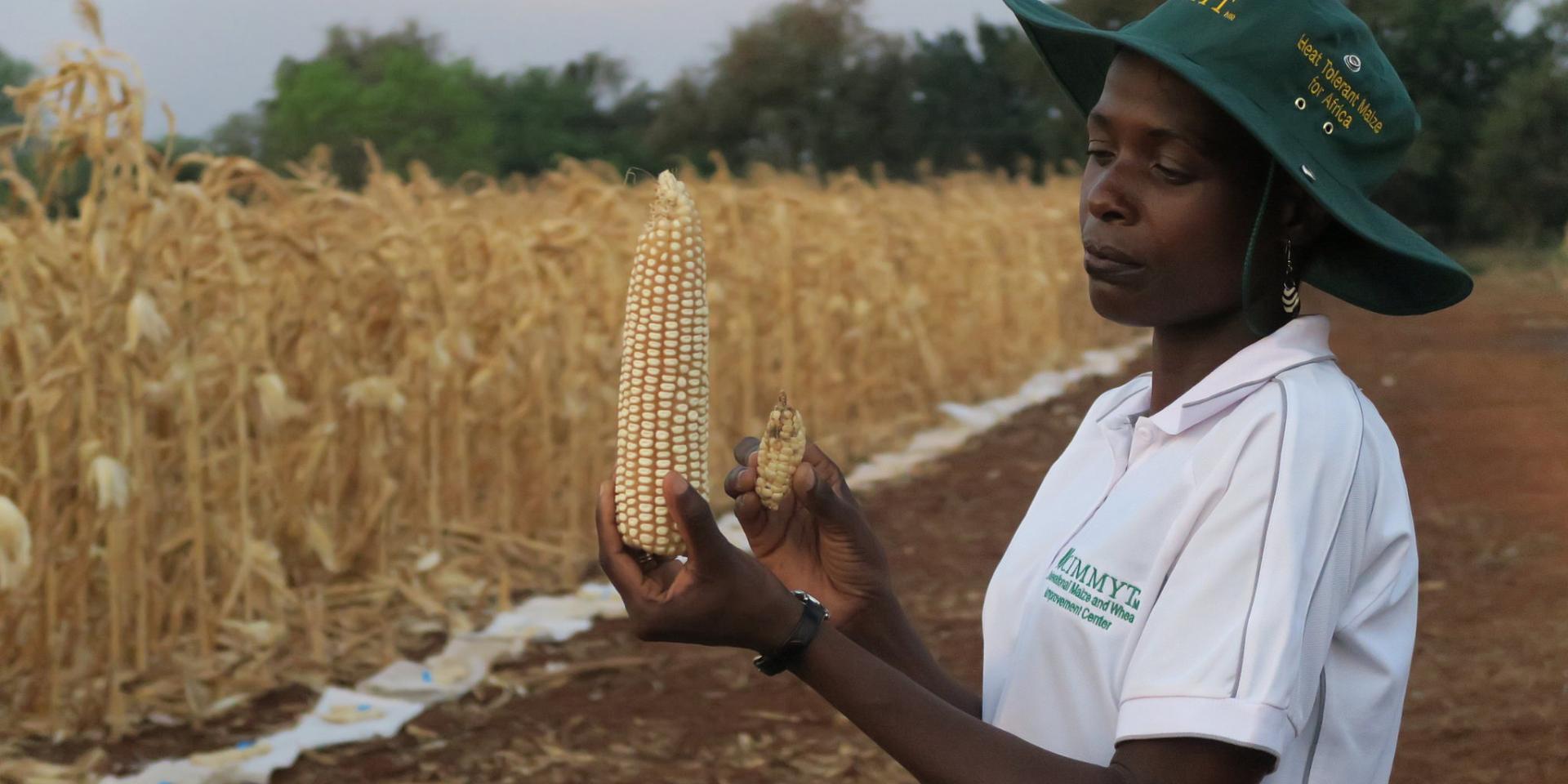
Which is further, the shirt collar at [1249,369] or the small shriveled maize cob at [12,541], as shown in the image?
the small shriveled maize cob at [12,541]

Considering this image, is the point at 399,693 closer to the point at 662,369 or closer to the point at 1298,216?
the point at 662,369

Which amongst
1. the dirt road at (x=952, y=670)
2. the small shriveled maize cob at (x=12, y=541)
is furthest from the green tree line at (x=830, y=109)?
the small shriveled maize cob at (x=12, y=541)

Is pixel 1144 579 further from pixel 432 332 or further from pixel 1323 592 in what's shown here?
pixel 432 332

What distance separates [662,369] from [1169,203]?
2.01ft

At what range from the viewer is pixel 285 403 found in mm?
5777

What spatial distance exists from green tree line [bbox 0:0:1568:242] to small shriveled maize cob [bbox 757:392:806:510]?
136 feet

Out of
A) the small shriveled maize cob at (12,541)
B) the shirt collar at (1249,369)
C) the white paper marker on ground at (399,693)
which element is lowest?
the white paper marker on ground at (399,693)

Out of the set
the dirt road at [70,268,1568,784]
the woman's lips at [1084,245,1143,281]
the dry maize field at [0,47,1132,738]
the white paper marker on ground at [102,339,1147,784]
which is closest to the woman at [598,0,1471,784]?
the woman's lips at [1084,245,1143,281]

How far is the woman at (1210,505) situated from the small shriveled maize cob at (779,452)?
32 millimetres

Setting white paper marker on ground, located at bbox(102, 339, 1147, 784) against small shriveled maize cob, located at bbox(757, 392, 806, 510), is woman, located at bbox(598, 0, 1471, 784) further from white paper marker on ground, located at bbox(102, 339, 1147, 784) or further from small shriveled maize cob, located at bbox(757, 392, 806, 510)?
white paper marker on ground, located at bbox(102, 339, 1147, 784)

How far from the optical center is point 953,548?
8.31m

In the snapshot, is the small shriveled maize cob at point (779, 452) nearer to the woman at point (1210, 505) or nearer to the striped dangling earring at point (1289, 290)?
the woman at point (1210, 505)

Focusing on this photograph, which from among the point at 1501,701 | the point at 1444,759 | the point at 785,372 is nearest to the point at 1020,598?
the point at 1444,759

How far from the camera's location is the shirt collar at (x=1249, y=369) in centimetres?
163
